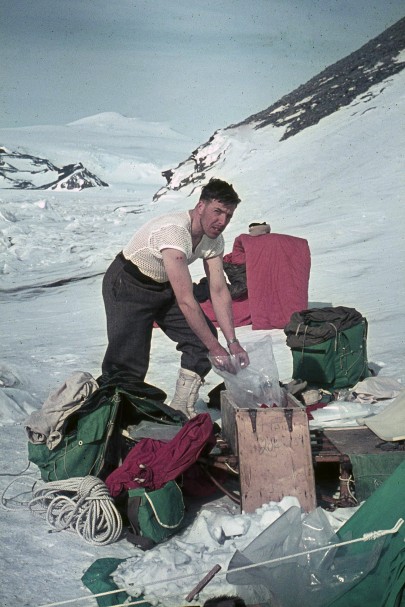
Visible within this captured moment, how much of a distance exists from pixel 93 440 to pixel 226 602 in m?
1.18

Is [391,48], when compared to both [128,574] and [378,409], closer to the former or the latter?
[378,409]

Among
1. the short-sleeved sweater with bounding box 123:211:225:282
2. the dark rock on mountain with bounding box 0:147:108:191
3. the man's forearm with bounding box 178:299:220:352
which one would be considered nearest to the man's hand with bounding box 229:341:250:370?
the man's forearm with bounding box 178:299:220:352

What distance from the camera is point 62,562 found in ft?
9.24

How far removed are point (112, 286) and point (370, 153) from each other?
15.2 metres

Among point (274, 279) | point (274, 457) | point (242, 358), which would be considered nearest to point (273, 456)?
point (274, 457)

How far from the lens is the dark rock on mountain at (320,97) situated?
24.0 meters

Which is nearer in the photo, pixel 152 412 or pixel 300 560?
pixel 300 560

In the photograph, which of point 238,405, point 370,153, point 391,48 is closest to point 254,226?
point 238,405

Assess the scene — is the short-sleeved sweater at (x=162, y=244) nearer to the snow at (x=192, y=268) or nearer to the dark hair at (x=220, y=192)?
the dark hair at (x=220, y=192)

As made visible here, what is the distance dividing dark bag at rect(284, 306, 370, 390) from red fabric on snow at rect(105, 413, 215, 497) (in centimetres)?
189

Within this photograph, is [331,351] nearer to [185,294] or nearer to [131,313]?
[131,313]

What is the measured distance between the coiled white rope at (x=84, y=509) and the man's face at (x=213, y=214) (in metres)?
1.27

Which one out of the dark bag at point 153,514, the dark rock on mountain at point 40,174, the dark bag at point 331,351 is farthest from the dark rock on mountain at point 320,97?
the dark bag at point 153,514

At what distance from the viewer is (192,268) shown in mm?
11617
